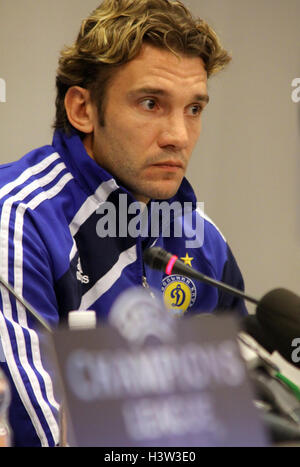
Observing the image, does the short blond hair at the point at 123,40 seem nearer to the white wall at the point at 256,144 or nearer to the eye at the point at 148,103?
the eye at the point at 148,103

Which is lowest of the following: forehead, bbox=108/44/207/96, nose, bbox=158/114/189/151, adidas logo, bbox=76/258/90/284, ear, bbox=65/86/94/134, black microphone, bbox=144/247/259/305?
adidas logo, bbox=76/258/90/284

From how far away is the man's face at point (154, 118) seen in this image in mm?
1466

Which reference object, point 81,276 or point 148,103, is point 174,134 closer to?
point 148,103

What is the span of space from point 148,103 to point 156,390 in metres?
1.00


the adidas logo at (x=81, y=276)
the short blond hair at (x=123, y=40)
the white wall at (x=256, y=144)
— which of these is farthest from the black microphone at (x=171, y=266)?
the white wall at (x=256, y=144)

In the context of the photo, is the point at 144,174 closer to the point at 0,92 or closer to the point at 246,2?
the point at 0,92

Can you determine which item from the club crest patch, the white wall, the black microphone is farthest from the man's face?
the white wall

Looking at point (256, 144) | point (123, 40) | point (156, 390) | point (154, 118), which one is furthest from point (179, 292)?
point (256, 144)

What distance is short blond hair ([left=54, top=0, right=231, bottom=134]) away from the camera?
1474 millimetres

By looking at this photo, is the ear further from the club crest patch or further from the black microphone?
the black microphone

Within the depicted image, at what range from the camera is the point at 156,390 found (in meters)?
0.57

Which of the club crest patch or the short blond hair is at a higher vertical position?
the short blond hair

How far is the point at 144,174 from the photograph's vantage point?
152 cm

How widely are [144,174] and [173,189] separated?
75 mm
